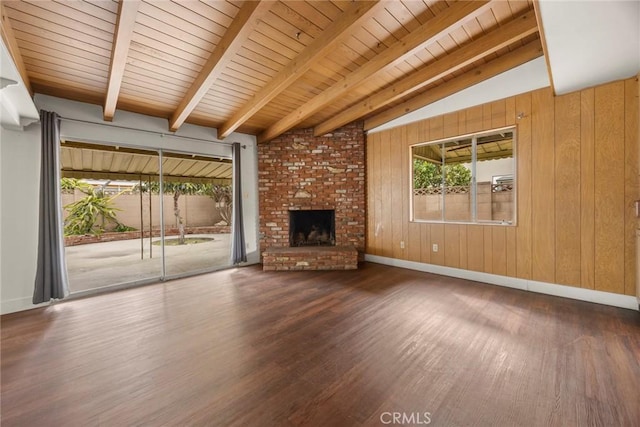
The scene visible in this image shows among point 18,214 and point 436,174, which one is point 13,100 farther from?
point 436,174

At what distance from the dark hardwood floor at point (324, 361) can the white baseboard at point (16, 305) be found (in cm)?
14

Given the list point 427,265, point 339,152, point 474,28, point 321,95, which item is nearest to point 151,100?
point 321,95

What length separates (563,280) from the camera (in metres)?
3.18

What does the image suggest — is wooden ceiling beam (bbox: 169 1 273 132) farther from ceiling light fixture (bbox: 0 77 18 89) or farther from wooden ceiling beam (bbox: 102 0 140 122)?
ceiling light fixture (bbox: 0 77 18 89)

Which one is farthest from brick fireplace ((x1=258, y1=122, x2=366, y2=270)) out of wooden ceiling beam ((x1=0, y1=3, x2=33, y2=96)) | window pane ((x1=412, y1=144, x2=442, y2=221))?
wooden ceiling beam ((x1=0, y1=3, x2=33, y2=96))

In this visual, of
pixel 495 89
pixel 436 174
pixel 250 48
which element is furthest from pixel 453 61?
pixel 250 48

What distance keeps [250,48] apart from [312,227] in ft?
11.7

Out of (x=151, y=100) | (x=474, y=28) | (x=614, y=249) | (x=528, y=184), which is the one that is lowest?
(x=614, y=249)

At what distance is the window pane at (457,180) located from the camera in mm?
4055

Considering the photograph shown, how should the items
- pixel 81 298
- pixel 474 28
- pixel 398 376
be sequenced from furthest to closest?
pixel 81 298, pixel 474 28, pixel 398 376

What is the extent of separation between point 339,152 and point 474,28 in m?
2.81

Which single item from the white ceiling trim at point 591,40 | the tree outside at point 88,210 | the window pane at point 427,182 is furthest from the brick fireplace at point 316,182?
the tree outside at point 88,210

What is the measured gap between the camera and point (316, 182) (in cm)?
517

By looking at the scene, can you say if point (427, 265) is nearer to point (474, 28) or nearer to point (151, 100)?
point (474, 28)
